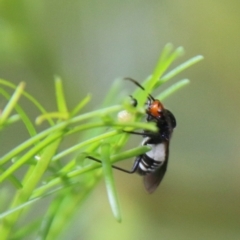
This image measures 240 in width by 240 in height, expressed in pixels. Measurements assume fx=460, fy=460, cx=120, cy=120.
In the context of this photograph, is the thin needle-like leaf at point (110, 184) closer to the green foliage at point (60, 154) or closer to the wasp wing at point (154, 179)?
the green foliage at point (60, 154)

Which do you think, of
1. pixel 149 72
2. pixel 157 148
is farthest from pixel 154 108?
pixel 149 72

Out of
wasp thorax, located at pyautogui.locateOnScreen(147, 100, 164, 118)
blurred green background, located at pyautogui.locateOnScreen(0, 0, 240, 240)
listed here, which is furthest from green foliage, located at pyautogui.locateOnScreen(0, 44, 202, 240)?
blurred green background, located at pyautogui.locateOnScreen(0, 0, 240, 240)

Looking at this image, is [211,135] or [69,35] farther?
[211,135]

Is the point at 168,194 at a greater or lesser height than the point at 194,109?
lesser

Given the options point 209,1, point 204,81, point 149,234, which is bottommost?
point 149,234

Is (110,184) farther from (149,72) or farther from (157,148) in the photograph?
(149,72)

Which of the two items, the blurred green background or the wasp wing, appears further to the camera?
the blurred green background

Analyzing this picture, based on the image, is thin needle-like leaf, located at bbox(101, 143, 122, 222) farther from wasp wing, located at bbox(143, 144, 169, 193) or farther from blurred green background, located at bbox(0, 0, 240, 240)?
blurred green background, located at bbox(0, 0, 240, 240)

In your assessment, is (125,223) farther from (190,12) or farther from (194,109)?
(190,12)

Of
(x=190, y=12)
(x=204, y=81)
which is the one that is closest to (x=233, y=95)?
(x=204, y=81)
